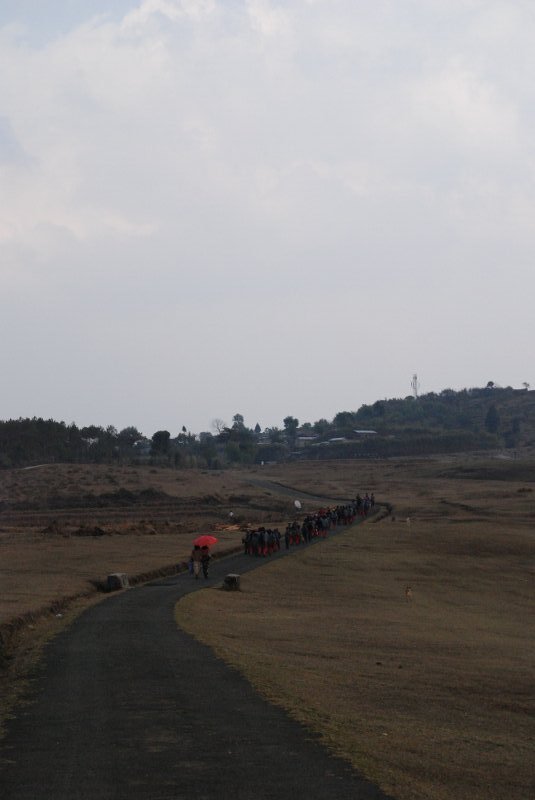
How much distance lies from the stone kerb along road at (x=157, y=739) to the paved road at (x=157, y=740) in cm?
1

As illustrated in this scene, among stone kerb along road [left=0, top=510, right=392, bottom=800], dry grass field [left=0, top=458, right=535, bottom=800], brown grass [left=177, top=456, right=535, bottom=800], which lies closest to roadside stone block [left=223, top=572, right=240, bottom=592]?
dry grass field [left=0, top=458, right=535, bottom=800]

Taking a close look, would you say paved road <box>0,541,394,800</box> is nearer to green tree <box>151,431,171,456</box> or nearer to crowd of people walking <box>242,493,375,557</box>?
crowd of people walking <box>242,493,375,557</box>

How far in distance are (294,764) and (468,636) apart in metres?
17.9

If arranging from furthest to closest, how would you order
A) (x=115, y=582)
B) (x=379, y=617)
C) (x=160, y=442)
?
(x=160, y=442) → (x=115, y=582) → (x=379, y=617)

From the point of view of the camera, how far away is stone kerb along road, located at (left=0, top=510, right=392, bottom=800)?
33.8 feet

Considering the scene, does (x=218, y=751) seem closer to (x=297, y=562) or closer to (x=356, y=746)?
(x=356, y=746)

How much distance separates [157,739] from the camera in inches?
487

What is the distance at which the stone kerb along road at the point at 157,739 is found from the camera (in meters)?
10.3

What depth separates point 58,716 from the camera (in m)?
14.0

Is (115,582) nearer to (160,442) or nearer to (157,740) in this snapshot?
(157,740)

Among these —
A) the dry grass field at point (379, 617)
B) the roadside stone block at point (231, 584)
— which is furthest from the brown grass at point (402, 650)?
the roadside stone block at point (231, 584)

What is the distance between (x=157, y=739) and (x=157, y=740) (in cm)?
6

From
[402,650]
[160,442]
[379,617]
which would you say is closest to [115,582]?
[379,617]

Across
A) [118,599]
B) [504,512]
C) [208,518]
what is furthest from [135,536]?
[504,512]
